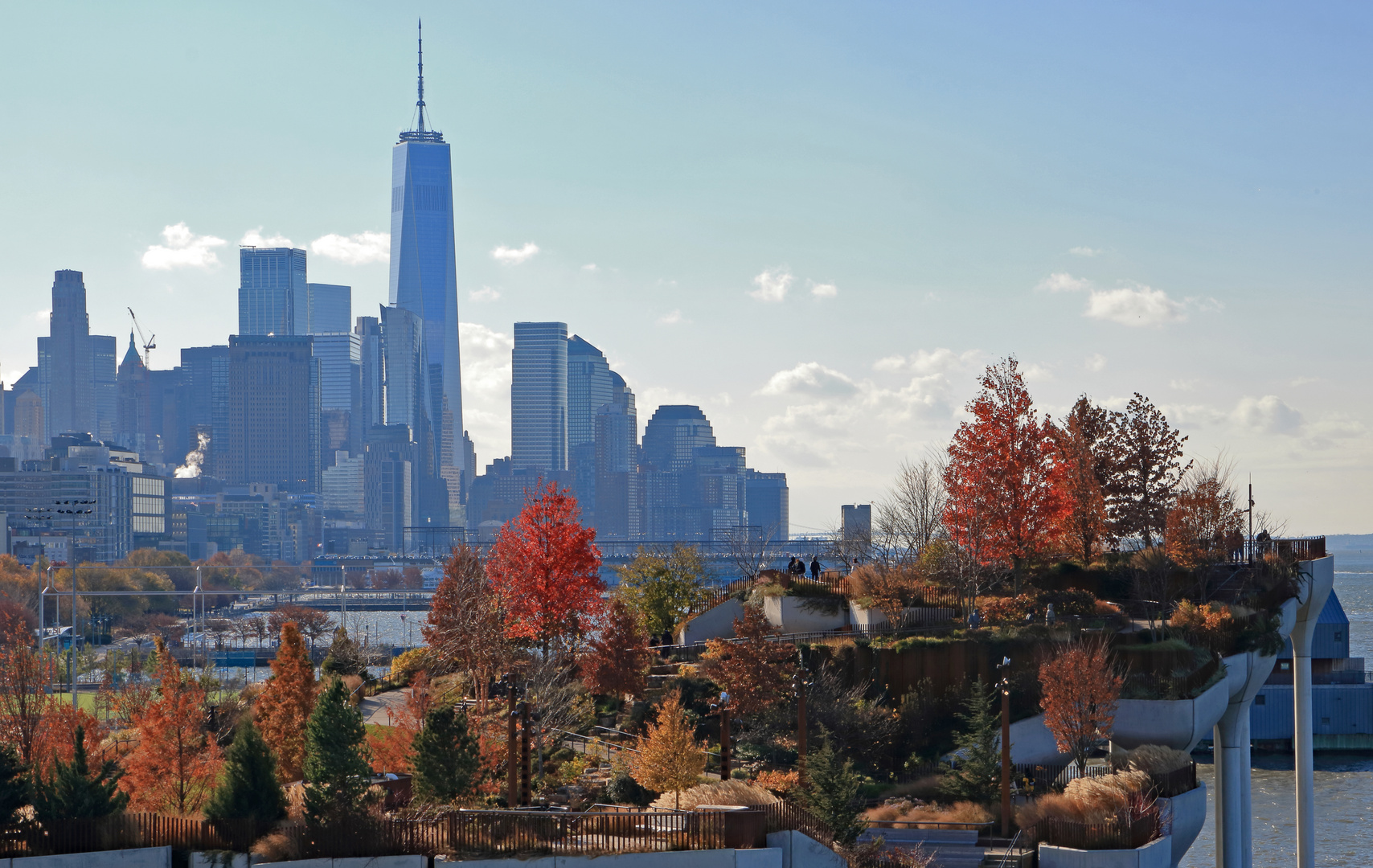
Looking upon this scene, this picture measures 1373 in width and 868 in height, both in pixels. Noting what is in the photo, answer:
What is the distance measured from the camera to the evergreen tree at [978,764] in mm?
37844

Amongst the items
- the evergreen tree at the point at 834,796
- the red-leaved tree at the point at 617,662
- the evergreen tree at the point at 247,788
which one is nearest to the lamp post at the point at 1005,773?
the evergreen tree at the point at 834,796

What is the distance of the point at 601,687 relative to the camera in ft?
149

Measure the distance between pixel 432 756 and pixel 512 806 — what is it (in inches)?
103

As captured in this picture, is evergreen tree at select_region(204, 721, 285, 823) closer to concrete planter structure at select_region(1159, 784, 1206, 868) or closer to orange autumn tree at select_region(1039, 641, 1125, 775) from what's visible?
orange autumn tree at select_region(1039, 641, 1125, 775)

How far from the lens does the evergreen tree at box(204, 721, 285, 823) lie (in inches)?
1243

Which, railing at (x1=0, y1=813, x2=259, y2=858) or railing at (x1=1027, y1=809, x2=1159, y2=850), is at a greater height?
railing at (x1=0, y1=813, x2=259, y2=858)

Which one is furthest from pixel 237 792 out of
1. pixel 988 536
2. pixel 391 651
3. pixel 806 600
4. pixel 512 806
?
pixel 391 651

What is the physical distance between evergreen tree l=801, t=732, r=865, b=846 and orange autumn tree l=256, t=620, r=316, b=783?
15987 millimetres

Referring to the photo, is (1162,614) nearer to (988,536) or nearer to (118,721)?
(988,536)

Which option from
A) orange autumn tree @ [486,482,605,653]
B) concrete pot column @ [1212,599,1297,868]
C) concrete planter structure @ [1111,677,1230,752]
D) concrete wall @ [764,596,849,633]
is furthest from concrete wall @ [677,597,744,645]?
concrete pot column @ [1212,599,1297,868]

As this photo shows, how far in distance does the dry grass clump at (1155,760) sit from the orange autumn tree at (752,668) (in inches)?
416

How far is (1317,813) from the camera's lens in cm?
6625

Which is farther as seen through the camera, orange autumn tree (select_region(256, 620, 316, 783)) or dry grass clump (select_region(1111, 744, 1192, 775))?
orange autumn tree (select_region(256, 620, 316, 783))

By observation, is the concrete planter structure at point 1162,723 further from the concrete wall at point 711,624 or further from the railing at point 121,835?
the railing at point 121,835
